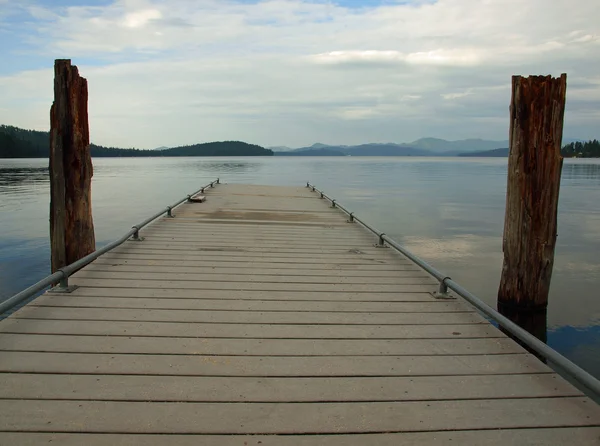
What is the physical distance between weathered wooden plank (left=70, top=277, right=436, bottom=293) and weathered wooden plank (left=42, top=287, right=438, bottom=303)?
0.11m

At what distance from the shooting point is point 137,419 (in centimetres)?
248

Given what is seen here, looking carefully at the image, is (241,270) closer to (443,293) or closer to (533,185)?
(443,293)

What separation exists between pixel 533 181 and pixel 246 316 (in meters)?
3.84

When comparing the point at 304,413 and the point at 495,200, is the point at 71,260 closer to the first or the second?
the point at 304,413

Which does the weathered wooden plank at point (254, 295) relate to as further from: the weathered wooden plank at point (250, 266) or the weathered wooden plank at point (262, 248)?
the weathered wooden plank at point (262, 248)

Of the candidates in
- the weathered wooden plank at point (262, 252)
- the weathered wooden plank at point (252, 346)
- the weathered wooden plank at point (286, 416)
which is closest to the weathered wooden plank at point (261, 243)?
the weathered wooden plank at point (262, 252)

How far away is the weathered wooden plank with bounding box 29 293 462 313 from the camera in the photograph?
4.25 m

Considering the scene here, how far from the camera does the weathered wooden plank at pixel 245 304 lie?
425 centimetres

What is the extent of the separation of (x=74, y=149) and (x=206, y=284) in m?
3.01

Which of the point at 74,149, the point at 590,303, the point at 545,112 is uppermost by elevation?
the point at 545,112

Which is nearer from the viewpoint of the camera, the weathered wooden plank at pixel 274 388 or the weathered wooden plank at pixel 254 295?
the weathered wooden plank at pixel 274 388

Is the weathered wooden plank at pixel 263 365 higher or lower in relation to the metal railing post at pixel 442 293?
lower

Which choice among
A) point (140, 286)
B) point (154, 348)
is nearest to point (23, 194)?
point (140, 286)

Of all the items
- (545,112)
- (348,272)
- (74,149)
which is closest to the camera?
(545,112)
